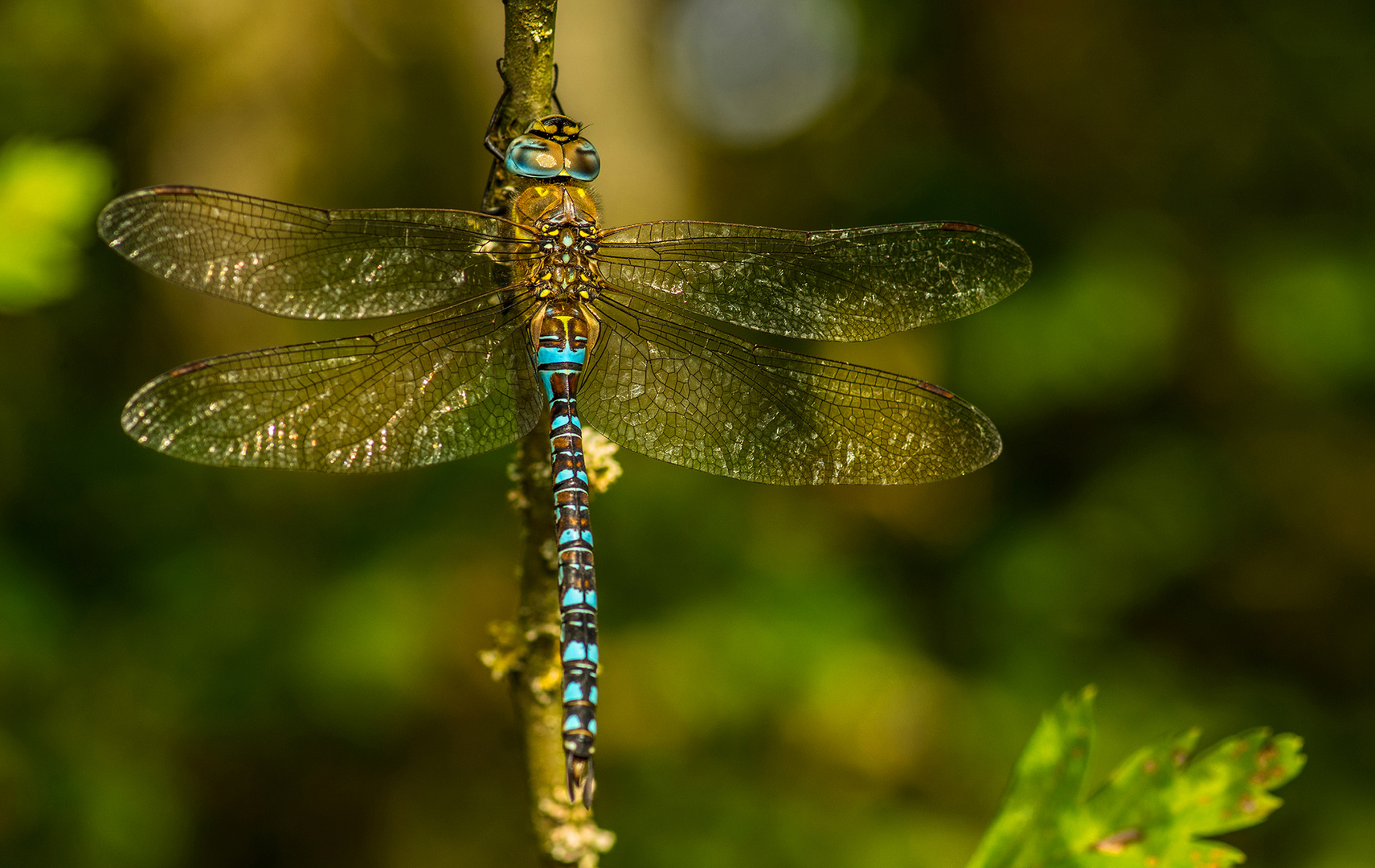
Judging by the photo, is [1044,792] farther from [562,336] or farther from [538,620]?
[562,336]

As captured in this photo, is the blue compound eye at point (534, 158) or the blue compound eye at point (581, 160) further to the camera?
the blue compound eye at point (581, 160)

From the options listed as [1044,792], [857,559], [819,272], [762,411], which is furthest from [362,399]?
[857,559]

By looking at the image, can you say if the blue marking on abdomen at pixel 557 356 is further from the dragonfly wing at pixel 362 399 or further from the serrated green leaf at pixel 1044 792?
the serrated green leaf at pixel 1044 792

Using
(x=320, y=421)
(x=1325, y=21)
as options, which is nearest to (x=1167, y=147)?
(x=1325, y=21)

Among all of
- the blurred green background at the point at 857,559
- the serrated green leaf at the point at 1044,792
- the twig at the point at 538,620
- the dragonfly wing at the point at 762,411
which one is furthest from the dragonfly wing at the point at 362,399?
the blurred green background at the point at 857,559

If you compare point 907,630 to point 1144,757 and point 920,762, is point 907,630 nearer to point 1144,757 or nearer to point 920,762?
point 920,762

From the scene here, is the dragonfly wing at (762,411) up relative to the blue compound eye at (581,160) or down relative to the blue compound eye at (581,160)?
down

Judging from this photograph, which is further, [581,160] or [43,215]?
[581,160]
